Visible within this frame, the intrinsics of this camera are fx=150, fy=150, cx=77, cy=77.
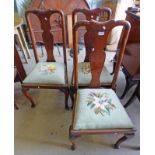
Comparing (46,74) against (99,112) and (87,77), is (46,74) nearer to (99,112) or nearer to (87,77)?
(87,77)

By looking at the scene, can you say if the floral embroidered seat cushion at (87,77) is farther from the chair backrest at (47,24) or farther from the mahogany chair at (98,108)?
the chair backrest at (47,24)

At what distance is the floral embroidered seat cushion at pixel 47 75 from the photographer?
1411 millimetres

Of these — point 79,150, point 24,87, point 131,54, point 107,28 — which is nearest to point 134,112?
point 131,54

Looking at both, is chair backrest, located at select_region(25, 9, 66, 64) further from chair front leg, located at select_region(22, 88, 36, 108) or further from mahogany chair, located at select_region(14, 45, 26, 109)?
chair front leg, located at select_region(22, 88, 36, 108)

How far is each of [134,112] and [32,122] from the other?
42.4 inches

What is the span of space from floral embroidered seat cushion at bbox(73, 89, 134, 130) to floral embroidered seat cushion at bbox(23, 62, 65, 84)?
0.33 meters

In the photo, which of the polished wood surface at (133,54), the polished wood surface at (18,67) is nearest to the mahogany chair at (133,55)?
the polished wood surface at (133,54)

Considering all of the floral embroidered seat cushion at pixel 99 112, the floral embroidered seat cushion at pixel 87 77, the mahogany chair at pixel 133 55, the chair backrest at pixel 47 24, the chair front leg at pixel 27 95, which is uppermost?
the chair backrest at pixel 47 24

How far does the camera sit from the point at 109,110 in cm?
106

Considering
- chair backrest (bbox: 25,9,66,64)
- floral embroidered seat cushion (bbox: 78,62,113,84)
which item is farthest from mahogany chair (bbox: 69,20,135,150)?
chair backrest (bbox: 25,9,66,64)

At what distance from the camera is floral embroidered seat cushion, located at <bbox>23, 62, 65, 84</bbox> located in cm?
141

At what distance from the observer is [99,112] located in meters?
1.04

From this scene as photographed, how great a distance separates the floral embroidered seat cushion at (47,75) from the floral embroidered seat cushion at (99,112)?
0.33m
